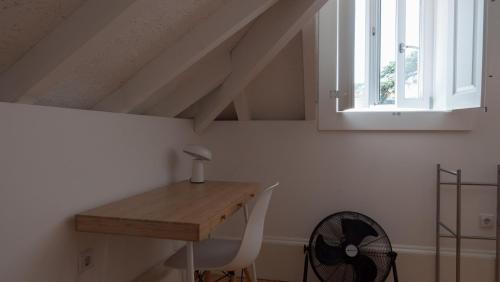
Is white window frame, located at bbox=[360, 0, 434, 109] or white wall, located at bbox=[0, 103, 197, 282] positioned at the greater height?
white window frame, located at bbox=[360, 0, 434, 109]

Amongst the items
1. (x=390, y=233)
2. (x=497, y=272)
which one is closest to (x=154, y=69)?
(x=390, y=233)

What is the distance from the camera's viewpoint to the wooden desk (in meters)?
1.27

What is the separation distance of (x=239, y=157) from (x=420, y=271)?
151 cm

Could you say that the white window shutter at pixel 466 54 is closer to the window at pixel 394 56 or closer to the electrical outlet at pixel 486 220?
the window at pixel 394 56

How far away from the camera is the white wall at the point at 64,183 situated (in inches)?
44.0

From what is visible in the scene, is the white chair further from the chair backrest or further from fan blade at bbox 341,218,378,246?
fan blade at bbox 341,218,378,246

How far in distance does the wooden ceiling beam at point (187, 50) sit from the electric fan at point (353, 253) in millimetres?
1396

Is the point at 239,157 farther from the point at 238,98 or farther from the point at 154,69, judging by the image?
the point at 154,69

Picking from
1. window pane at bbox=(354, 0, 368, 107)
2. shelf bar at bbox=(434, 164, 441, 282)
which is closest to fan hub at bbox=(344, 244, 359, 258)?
shelf bar at bbox=(434, 164, 441, 282)

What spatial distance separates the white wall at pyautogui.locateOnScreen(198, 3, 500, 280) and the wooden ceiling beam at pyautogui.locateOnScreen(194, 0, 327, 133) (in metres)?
0.37

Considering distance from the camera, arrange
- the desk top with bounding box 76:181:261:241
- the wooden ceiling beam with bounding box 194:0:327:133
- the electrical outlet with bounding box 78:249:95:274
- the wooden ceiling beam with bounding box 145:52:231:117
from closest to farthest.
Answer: the desk top with bounding box 76:181:261:241
the electrical outlet with bounding box 78:249:95:274
the wooden ceiling beam with bounding box 194:0:327:133
the wooden ceiling beam with bounding box 145:52:231:117

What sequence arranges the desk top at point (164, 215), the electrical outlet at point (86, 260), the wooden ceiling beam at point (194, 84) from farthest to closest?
1. the wooden ceiling beam at point (194, 84)
2. the electrical outlet at point (86, 260)
3. the desk top at point (164, 215)

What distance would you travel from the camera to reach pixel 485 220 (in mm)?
2309

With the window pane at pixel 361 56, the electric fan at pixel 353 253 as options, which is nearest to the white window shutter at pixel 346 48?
the window pane at pixel 361 56
